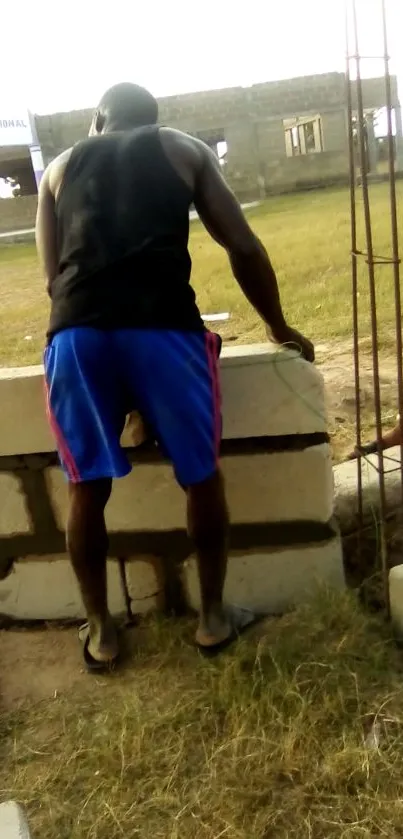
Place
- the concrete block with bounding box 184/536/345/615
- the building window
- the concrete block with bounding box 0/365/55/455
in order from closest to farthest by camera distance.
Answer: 1. the concrete block with bounding box 0/365/55/455
2. the concrete block with bounding box 184/536/345/615
3. the building window

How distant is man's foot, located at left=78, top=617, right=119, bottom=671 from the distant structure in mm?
14761

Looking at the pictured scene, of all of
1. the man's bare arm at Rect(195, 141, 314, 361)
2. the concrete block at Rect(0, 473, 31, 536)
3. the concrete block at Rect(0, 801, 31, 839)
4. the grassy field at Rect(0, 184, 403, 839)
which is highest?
the man's bare arm at Rect(195, 141, 314, 361)

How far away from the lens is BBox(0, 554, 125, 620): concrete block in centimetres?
230

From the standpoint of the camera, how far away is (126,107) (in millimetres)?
1837

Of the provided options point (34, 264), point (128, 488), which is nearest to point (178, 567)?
point (128, 488)

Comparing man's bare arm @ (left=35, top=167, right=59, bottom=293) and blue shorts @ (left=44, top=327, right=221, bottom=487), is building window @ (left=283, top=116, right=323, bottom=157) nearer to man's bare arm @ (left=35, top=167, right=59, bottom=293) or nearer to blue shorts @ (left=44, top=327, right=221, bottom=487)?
man's bare arm @ (left=35, top=167, right=59, bottom=293)

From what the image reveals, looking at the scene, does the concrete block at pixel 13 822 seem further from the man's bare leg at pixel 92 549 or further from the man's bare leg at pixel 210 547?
the man's bare leg at pixel 210 547

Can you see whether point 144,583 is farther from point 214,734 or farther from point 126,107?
point 126,107

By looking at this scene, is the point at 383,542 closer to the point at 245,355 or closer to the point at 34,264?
the point at 245,355

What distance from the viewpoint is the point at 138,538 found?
2.24m

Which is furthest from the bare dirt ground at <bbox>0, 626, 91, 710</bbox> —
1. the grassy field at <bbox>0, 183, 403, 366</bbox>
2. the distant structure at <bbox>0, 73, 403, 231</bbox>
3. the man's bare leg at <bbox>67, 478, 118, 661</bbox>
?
the distant structure at <bbox>0, 73, 403, 231</bbox>

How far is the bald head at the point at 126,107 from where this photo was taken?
6.03 ft

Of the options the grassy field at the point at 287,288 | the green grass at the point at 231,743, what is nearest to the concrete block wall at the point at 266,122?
the grassy field at the point at 287,288

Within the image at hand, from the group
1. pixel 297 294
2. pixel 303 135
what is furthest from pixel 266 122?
pixel 297 294
